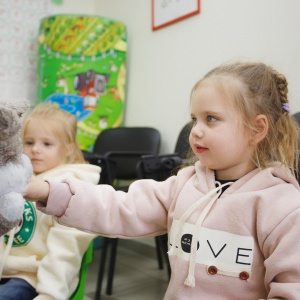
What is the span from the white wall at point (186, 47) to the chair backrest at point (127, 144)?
14 cm

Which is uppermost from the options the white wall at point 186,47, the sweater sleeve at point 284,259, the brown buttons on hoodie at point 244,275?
the white wall at point 186,47

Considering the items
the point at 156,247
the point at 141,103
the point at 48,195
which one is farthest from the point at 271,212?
the point at 141,103

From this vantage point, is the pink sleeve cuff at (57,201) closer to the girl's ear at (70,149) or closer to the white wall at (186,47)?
the girl's ear at (70,149)

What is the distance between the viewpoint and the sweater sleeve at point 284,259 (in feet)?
2.25

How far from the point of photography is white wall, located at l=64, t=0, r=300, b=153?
175 cm

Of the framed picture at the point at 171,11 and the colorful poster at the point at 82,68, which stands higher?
the framed picture at the point at 171,11

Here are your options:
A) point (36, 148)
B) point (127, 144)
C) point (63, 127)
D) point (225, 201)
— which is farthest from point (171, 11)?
point (225, 201)

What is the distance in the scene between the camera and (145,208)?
91 centimetres

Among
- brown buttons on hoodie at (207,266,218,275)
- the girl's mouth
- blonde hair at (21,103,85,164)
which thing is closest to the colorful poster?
blonde hair at (21,103,85,164)

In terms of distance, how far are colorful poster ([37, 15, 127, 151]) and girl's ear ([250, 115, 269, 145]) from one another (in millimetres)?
1729

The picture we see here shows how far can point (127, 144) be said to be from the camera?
233cm

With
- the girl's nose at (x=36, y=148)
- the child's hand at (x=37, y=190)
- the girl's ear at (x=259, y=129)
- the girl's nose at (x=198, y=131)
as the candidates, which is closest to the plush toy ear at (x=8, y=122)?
the child's hand at (x=37, y=190)

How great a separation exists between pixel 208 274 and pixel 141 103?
1.90 m

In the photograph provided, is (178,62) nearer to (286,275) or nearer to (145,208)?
(145,208)
